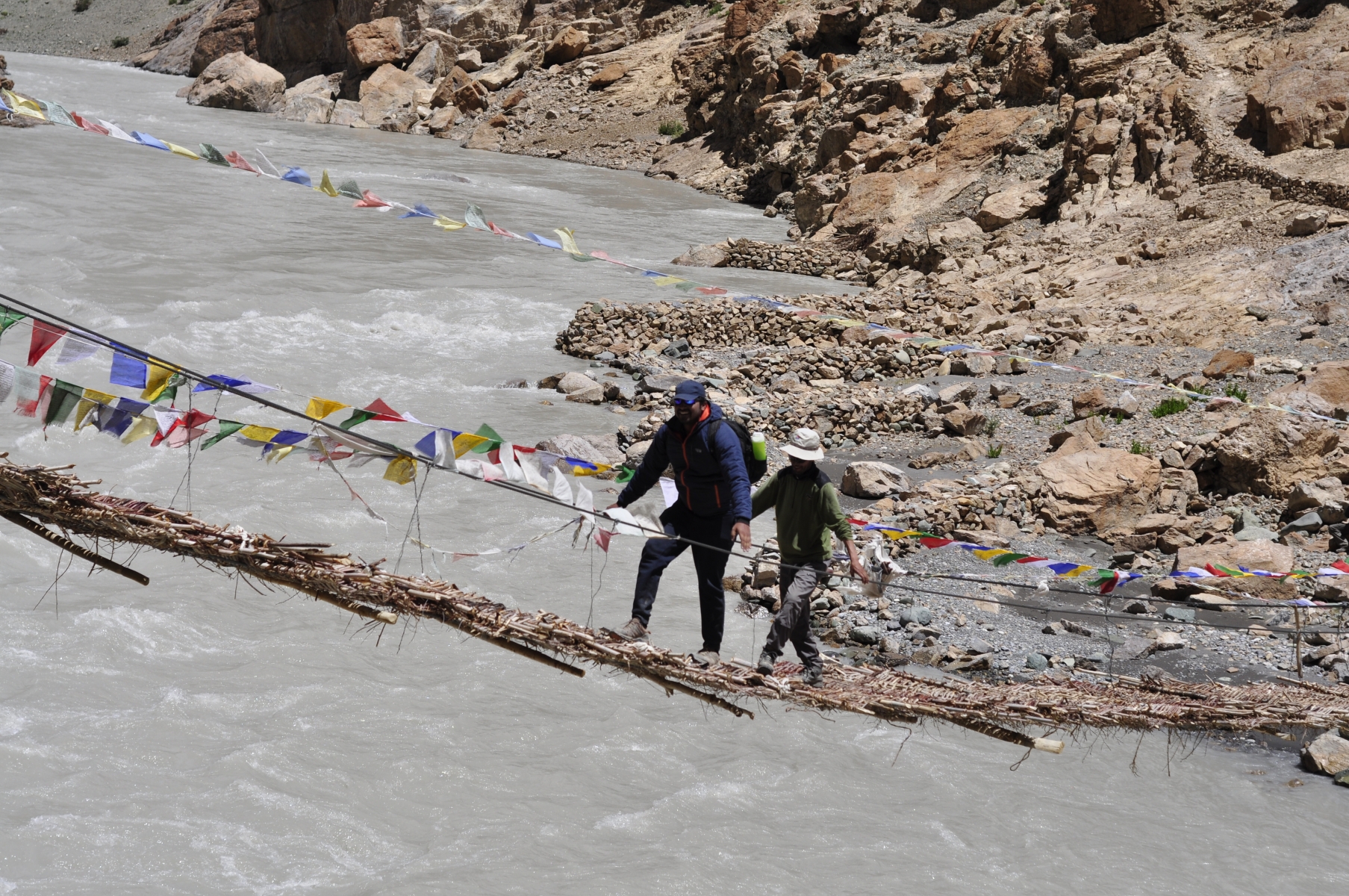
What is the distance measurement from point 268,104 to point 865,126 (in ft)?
81.1

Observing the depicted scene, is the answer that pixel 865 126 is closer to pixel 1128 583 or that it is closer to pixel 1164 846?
pixel 1128 583

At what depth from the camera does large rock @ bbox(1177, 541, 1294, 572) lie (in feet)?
26.2

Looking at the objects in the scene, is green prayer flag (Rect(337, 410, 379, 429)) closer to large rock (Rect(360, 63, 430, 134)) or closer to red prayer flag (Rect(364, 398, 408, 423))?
red prayer flag (Rect(364, 398, 408, 423))

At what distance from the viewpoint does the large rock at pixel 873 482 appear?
9.97 meters

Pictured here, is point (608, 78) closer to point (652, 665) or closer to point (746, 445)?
point (746, 445)

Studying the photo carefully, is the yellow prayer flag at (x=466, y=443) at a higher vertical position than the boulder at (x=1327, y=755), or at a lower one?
higher

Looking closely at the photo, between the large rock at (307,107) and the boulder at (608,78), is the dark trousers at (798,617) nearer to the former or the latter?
the boulder at (608,78)

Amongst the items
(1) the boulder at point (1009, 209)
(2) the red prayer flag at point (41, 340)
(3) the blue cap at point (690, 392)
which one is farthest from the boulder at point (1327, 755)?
(1) the boulder at point (1009, 209)

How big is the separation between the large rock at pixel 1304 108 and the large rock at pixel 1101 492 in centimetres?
890

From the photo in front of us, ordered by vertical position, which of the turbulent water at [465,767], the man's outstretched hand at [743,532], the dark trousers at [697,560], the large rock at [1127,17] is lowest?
the turbulent water at [465,767]

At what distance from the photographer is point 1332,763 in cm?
654

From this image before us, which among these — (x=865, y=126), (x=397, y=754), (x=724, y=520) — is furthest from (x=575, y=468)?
(x=865, y=126)

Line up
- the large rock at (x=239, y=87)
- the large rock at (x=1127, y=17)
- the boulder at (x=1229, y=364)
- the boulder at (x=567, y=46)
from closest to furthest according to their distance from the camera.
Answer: the boulder at (x=1229, y=364), the large rock at (x=1127, y=17), the boulder at (x=567, y=46), the large rock at (x=239, y=87)

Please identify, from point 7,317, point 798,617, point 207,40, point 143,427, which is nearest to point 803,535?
point 798,617
